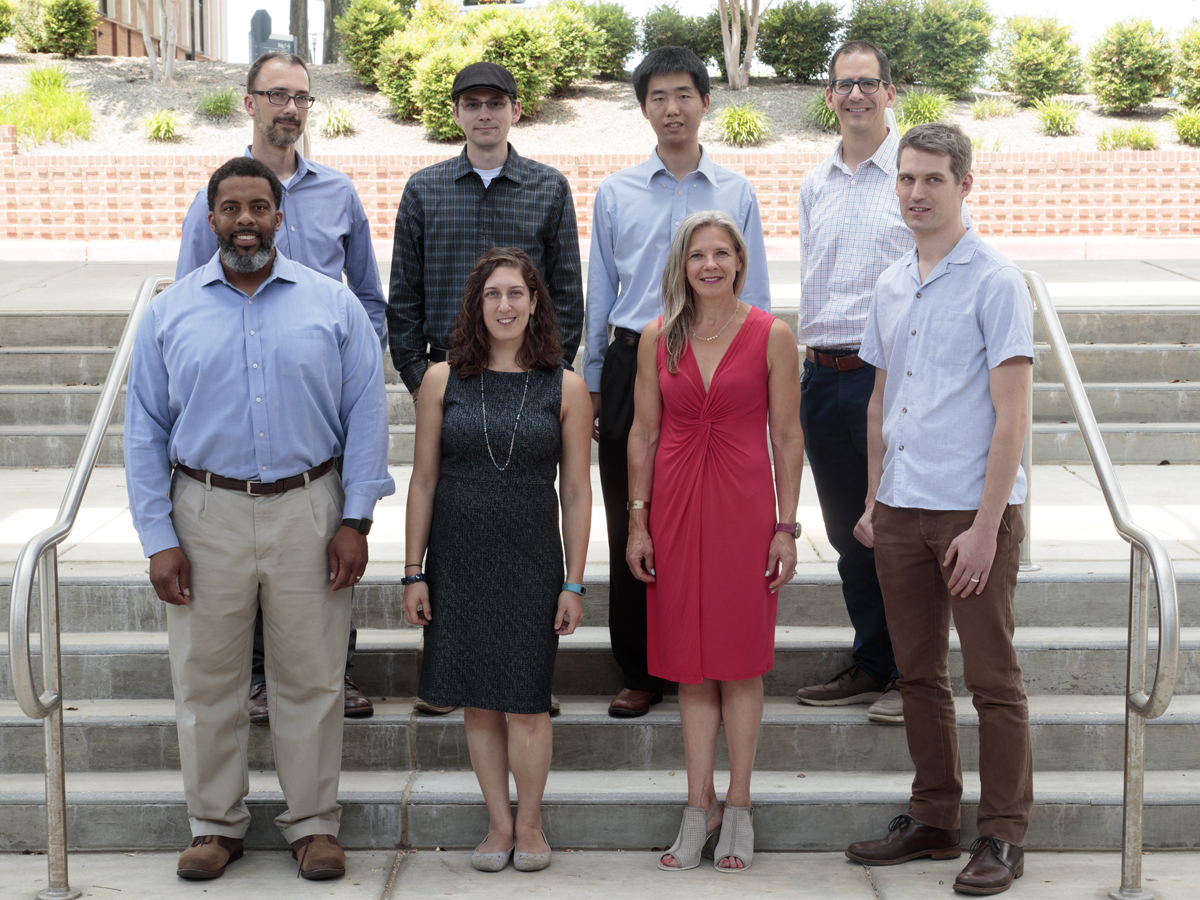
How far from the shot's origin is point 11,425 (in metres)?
6.18

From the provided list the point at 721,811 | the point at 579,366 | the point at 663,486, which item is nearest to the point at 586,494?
the point at 663,486

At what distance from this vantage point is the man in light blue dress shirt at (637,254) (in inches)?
138

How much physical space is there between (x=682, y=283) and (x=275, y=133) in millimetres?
1415

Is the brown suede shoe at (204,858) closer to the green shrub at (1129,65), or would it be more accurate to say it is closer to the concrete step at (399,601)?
the concrete step at (399,601)

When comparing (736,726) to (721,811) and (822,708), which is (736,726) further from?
(822,708)

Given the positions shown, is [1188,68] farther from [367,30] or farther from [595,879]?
[595,879]

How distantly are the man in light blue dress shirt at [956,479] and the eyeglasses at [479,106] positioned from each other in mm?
1240

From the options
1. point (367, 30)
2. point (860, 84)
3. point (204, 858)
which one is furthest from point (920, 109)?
point (204, 858)

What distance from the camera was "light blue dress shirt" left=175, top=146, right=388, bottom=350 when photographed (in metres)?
3.47

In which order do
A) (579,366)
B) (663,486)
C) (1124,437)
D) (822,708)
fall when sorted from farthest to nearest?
(579,366)
(1124,437)
(822,708)
(663,486)

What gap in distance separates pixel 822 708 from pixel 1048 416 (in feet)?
10.6

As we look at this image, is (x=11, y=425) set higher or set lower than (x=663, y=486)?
lower

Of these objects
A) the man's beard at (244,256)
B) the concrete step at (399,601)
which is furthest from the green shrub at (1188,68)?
the man's beard at (244,256)

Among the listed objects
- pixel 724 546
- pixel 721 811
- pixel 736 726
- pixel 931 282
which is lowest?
pixel 721 811
